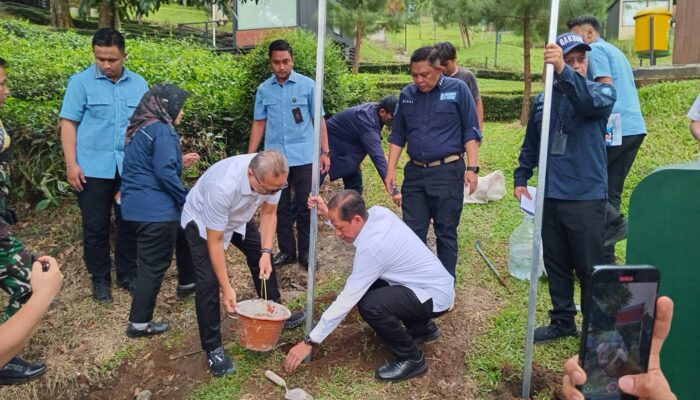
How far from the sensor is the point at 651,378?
1595mm

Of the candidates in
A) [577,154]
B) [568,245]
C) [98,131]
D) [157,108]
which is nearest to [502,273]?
[568,245]

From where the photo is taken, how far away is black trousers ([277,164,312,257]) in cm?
482

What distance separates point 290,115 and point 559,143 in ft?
7.01

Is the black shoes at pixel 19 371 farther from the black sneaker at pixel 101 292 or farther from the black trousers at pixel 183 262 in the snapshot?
the black trousers at pixel 183 262

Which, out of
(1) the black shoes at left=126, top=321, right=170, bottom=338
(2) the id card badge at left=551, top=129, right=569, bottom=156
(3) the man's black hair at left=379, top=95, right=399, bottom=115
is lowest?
(1) the black shoes at left=126, top=321, right=170, bottom=338

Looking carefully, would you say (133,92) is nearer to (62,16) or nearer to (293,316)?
(293,316)

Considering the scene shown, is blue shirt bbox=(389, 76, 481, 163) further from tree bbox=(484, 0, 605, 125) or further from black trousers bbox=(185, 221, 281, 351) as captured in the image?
tree bbox=(484, 0, 605, 125)

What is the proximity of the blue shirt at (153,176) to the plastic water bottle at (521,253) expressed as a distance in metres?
2.59

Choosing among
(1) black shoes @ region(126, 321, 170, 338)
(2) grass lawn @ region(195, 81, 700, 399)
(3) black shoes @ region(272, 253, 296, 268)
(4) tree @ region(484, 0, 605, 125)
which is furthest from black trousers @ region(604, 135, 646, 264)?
(4) tree @ region(484, 0, 605, 125)

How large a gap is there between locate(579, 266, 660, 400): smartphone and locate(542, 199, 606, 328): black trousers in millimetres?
1737

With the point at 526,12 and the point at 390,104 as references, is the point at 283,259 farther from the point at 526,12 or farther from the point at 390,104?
the point at 526,12

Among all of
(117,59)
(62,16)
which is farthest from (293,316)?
(62,16)

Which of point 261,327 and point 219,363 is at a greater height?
point 261,327

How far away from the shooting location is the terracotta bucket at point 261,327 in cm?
333
